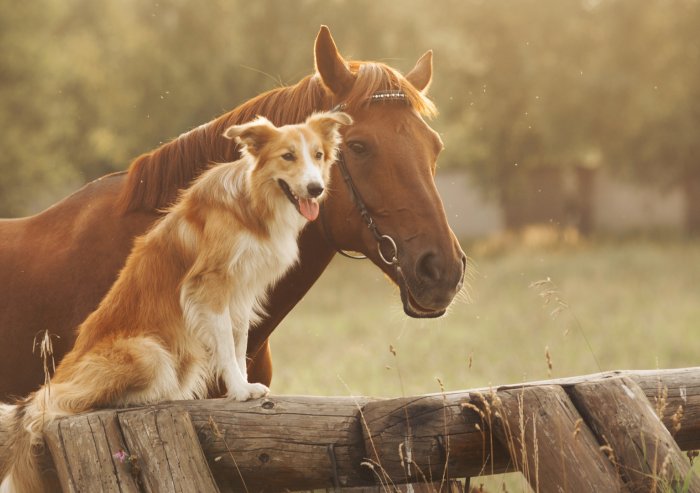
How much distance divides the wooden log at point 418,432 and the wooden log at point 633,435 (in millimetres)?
438

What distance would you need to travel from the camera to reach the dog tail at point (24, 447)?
3938 mm

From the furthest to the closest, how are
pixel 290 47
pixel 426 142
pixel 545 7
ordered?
pixel 545 7
pixel 290 47
pixel 426 142

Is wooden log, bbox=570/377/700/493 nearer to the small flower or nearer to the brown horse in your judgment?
the brown horse

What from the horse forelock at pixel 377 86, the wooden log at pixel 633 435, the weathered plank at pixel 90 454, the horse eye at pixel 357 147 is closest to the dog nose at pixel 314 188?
the horse eye at pixel 357 147

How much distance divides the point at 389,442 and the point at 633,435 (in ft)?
3.11

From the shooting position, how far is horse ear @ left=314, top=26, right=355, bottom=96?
4.84 metres

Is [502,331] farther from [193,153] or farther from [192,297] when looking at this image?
[192,297]

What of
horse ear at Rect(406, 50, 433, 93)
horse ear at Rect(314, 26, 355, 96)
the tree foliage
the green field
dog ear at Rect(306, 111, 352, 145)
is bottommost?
the green field

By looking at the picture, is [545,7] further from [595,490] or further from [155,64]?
[595,490]

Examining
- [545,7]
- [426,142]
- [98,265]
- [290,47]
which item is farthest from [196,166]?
[545,7]

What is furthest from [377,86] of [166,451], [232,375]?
[166,451]

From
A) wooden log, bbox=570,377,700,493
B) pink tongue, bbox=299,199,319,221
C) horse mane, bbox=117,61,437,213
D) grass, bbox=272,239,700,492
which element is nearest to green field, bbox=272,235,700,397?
grass, bbox=272,239,700,492

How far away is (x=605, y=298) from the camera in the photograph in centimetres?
1989

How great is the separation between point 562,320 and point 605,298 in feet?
6.87
